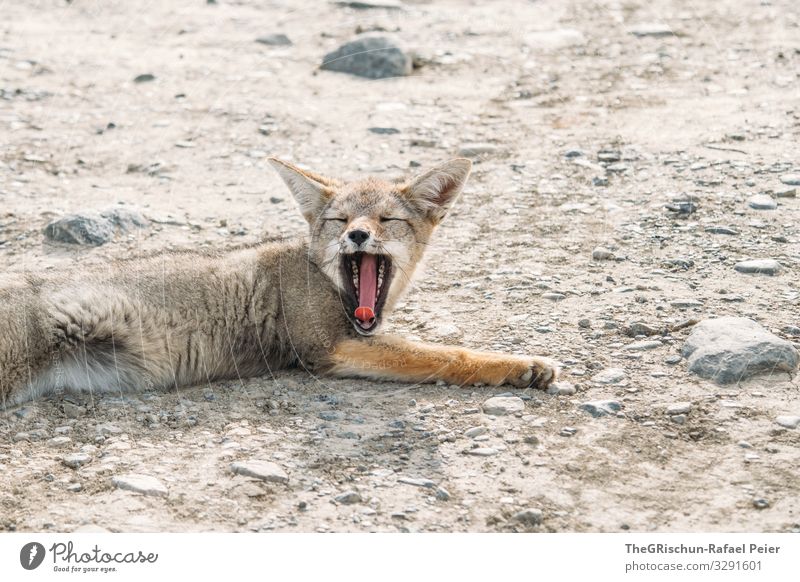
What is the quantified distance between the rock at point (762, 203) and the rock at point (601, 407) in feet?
11.2

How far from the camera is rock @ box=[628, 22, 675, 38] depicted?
13195 mm

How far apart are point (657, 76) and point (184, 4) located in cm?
748

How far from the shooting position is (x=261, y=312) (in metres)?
6.85

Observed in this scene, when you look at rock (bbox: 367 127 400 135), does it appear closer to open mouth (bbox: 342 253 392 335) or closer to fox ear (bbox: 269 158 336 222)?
fox ear (bbox: 269 158 336 222)

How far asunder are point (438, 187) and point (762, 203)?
3043 millimetres

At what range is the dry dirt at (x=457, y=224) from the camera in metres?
5.08

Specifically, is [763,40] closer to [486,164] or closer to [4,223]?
[486,164]

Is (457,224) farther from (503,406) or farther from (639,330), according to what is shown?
(503,406)

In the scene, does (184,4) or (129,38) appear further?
(184,4)

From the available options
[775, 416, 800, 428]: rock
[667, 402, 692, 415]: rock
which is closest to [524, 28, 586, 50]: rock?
[667, 402, 692, 415]: rock

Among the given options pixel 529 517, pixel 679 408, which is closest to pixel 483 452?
pixel 529 517

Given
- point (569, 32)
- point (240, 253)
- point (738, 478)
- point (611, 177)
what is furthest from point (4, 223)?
point (569, 32)

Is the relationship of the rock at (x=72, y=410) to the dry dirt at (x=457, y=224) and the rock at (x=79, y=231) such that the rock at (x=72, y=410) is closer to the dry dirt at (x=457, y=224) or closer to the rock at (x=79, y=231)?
the dry dirt at (x=457, y=224)

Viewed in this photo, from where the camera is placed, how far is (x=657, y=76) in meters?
11.8
